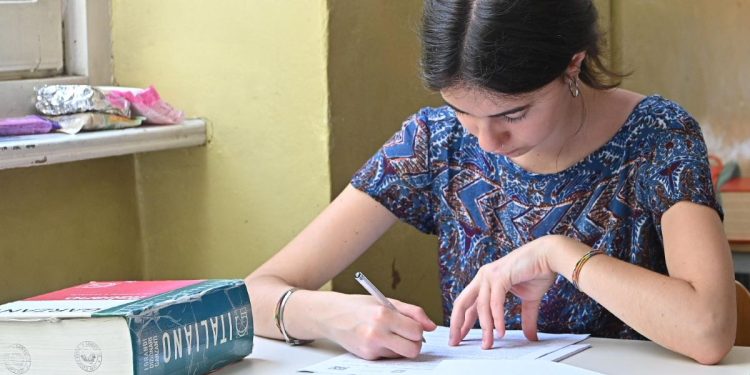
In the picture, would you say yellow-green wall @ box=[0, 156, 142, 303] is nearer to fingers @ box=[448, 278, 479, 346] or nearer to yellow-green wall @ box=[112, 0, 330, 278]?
yellow-green wall @ box=[112, 0, 330, 278]

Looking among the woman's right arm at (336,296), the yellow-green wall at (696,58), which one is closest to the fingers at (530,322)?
the woman's right arm at (336,296)

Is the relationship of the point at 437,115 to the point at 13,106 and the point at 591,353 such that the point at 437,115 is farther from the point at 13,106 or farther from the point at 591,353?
the point at 13,106

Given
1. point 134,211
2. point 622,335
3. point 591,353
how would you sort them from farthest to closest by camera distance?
1. point 134,211
2. point 622,335
3. point 591,353

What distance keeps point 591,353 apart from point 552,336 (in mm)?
121

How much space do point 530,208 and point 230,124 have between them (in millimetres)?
608

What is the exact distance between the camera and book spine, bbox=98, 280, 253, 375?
4.02 ft

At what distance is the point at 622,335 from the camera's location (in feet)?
5.55

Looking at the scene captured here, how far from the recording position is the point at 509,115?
4.91ft

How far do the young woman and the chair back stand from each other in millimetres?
125

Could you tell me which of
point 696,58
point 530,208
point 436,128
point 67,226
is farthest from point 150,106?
point 696,58

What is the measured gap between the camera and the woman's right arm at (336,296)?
142 cm

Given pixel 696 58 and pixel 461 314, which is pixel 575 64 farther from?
pixel 696 58

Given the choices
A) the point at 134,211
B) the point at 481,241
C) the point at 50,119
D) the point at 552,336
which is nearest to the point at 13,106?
the point at 50,119

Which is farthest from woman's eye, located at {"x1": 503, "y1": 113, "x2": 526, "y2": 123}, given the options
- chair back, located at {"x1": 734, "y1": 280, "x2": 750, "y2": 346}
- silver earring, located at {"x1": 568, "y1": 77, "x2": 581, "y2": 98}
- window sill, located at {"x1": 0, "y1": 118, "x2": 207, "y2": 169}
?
window sill, located at {"x1": 0, "y1": 118, "x2": 207, "y2": 169}
